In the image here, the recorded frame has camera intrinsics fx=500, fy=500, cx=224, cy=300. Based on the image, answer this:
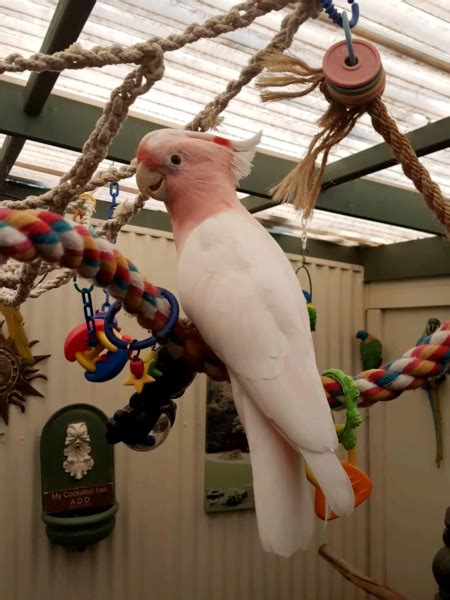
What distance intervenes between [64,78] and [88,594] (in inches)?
67.1

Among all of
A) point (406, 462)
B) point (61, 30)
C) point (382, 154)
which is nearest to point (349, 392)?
point (61, 30)

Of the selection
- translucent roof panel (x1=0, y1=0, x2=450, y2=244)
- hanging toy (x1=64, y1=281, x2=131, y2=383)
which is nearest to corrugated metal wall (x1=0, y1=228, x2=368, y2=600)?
translucent roof panel (x1=0, y1=0, x2=450, y2=244)

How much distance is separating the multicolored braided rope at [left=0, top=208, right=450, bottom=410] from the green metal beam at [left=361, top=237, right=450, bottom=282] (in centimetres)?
151

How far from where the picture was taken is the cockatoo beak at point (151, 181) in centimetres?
56

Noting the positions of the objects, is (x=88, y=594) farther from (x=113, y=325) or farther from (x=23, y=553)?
(x=113, y=325)

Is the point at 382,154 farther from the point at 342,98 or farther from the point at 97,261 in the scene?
the point at 97,261

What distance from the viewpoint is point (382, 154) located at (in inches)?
51.2

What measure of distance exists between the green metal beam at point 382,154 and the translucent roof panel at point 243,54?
3.0 inches

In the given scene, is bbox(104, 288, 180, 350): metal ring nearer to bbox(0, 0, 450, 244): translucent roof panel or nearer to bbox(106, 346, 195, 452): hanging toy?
bbox(106, 346, 195, 452): hanging toy

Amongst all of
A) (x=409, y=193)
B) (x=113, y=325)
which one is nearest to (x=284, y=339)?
(x=113, y=325)

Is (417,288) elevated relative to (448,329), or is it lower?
elevated

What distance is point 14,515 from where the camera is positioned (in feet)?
5.53

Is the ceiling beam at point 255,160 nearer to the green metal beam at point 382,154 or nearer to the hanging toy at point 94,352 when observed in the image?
the green metal beam at point 382,154

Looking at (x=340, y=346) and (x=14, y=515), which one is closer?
(x=14, y=515)
